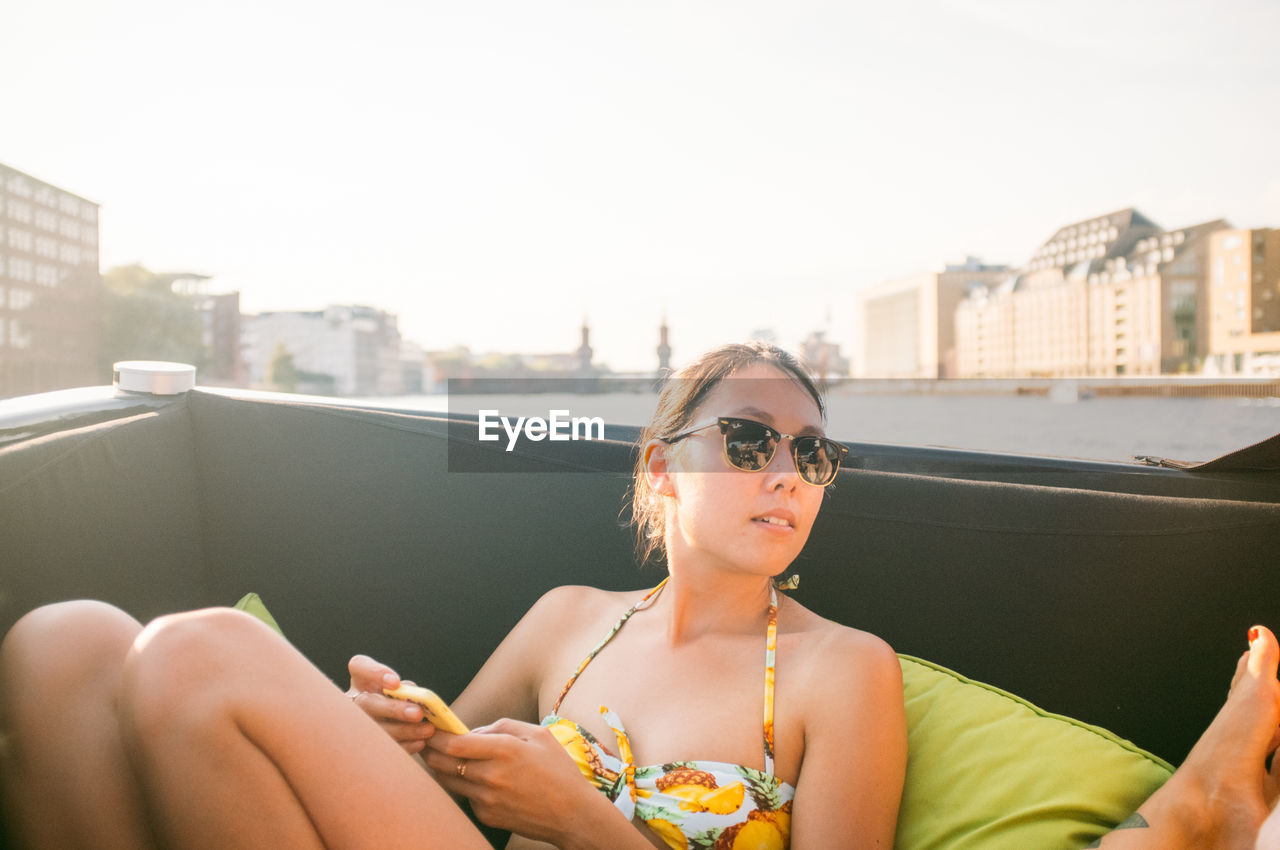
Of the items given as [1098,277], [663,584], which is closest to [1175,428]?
[1098,277]

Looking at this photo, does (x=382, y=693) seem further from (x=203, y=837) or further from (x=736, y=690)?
(x=736, y=690)

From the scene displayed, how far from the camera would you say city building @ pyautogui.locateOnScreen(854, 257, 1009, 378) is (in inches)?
3738

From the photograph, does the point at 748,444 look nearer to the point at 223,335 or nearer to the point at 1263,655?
the point at 1263,655

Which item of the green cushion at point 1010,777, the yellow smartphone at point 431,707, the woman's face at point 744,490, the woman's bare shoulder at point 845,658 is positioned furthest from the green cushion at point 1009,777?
the yellow smartphone at point 431,707

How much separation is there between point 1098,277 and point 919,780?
95683 mm

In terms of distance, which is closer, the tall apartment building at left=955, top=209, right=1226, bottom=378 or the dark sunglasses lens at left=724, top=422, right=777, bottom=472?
the dark sunglasses lens at left=724, top=422, right=777, bottom=472

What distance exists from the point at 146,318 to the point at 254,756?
30235mm

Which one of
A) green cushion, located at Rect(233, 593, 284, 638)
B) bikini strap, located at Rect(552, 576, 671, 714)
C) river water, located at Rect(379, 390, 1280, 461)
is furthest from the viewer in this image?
river water, located at Rect(379, 390, 1280, 461)

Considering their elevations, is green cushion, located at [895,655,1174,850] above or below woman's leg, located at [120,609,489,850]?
below

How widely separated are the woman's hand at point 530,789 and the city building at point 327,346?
53914mm

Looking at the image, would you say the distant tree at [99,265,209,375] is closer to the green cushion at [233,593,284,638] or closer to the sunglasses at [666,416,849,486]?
the green cushion at [233,593,284,638]

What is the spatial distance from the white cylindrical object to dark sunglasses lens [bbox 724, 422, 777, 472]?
156 cm

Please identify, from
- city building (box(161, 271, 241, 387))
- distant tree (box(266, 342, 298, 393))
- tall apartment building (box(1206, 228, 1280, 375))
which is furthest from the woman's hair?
tall apartment building (box(1206, 228, 1280, 375))

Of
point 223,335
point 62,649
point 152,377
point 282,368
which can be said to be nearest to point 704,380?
point 62,649
